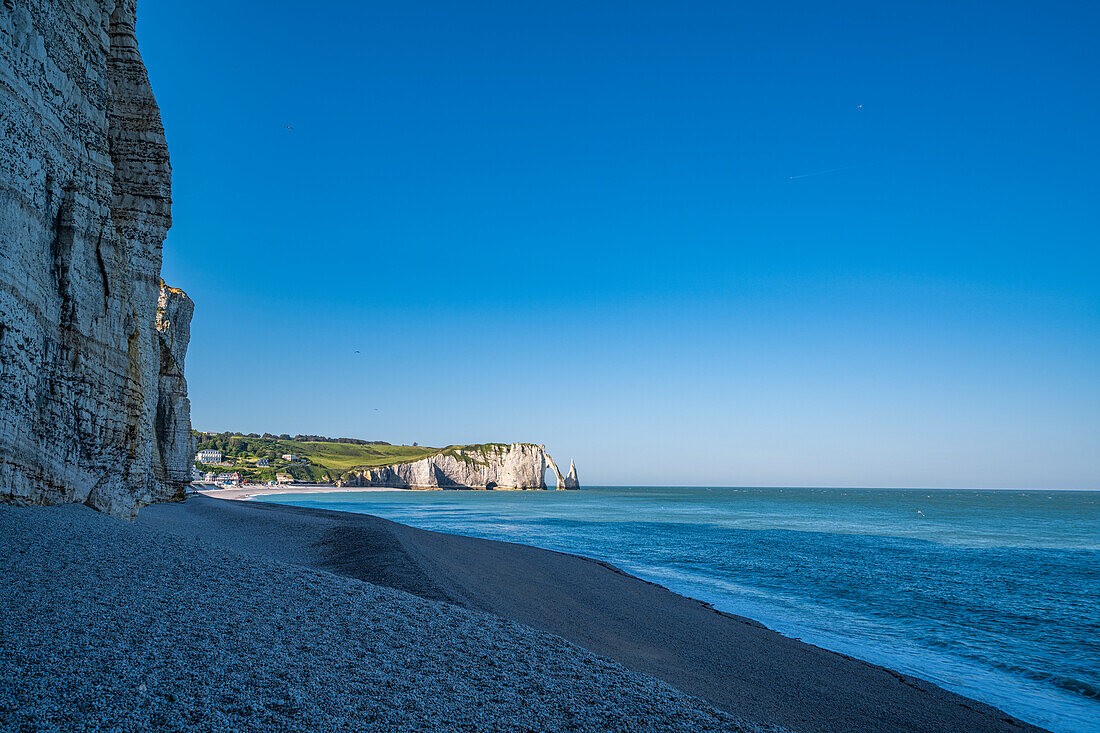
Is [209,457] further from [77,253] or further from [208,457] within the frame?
[77,253]

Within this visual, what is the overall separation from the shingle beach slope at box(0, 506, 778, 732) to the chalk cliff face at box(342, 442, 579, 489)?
126 metres

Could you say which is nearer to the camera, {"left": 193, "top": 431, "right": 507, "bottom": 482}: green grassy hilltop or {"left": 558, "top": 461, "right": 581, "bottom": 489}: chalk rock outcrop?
{"left": 193, "top": 431, "right": 507, "bottom": 482}: green grassy hilltop

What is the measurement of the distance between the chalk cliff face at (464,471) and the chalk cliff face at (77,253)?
401 ft

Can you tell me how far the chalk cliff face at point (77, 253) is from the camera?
7.73m

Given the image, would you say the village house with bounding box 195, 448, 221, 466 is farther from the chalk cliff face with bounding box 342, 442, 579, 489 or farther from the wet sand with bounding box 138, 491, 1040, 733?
the wet sand with bounding box 138, 491, 1040, 733

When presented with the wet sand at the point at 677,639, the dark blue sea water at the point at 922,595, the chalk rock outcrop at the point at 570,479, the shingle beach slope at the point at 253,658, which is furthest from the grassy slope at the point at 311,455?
the shingle beach slope at the point at 253,658

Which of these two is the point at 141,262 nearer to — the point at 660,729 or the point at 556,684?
the point at 556,684

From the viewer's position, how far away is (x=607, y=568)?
19.3 meters

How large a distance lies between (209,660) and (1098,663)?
15.4 meters

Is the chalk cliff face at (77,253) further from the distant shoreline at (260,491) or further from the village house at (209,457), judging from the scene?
the village house at (209,457)

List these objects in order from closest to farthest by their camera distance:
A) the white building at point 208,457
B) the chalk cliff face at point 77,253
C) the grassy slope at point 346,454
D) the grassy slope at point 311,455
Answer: the chalk cliff face at point 77,253 < the grassy slope at point 311,455 < the white building at point 208,457 < the grassy slope at point 346,454

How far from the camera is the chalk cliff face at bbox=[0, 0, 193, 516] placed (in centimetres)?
773

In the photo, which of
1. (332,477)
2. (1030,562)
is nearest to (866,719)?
(1030,562)

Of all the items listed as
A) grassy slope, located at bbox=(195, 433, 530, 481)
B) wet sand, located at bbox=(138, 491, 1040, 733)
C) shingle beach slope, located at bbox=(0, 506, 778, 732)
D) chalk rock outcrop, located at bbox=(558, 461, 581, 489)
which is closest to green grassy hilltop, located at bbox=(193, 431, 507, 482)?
grassy slope, located at bbox=(195, 433, 530, 481)
